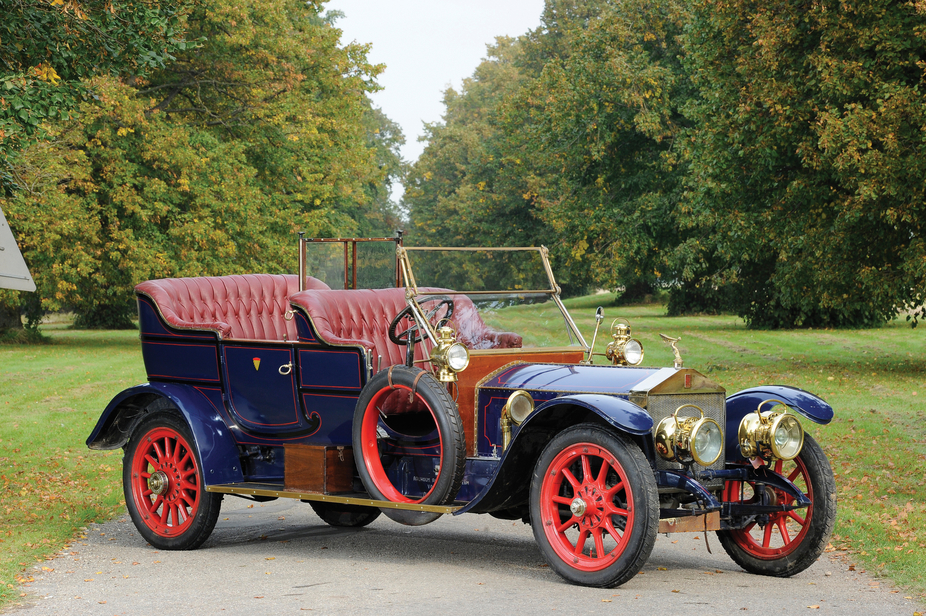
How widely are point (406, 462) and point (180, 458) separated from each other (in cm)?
193

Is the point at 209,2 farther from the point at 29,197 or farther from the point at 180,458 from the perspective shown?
the point at 180,458

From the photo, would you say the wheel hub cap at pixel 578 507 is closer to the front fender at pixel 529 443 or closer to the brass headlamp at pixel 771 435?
the front fender at pixel 529 443

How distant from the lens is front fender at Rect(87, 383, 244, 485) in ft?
25.9

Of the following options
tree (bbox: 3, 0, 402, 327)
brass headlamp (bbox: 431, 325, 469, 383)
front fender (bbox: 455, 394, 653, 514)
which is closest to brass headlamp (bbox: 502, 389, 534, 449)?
front fender (bbox: 455, 394, 653, 514)

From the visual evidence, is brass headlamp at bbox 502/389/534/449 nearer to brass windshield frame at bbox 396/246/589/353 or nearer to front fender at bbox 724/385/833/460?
brass windshield frame at bbox 396/246/589/353

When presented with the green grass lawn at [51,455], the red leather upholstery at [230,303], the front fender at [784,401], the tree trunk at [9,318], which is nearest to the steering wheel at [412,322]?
the red leather upholstery at [230,303]

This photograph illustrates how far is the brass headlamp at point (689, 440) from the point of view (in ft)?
20.4

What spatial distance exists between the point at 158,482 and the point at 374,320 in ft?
6.69

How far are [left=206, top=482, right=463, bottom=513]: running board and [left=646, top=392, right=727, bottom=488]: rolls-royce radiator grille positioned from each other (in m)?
1.29

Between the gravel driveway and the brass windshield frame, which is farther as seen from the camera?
the brass windshield frame

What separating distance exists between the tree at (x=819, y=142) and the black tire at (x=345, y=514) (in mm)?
10987

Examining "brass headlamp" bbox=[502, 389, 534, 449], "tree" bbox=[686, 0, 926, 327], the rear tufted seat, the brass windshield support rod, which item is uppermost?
"tree" bbox=[686, 0, 926, 327]

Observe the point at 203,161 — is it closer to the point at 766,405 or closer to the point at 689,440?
the point at 766,405

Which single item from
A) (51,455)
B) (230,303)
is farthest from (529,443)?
(51,455)
